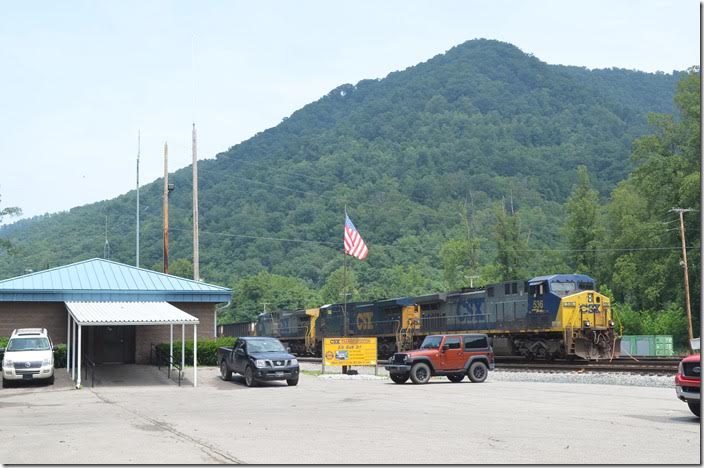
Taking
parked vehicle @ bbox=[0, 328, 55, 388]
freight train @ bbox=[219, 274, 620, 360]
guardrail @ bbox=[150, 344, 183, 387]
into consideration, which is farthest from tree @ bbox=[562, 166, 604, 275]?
parked vehicle @ bbox=[0, 328, 55, 388]

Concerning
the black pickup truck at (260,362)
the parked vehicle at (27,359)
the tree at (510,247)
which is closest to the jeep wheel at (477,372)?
the black pickup truck at (260,362)

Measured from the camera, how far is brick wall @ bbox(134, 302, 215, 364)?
36000 mm

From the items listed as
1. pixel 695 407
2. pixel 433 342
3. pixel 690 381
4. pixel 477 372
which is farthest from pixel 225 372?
pixel 690 381

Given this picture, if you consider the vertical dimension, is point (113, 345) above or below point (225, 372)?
above

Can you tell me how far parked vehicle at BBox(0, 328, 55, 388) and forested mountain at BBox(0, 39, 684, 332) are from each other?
208 ft

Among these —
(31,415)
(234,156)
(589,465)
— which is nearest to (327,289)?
(234,156)

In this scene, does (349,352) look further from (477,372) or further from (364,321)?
(364,321)

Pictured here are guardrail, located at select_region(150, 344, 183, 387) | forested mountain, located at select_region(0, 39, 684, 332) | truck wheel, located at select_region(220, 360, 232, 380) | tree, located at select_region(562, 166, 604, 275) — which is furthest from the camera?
forested mountain, located at select_region(0, 39, 684, 332)

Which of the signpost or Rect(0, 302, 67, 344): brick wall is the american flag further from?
Rect(0, 302, 67, 344): brick wall

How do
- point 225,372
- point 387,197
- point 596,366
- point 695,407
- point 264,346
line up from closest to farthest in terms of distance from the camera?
point 695,407 → point 264,346 → point 225,372 → point 596,366 → point 387,197

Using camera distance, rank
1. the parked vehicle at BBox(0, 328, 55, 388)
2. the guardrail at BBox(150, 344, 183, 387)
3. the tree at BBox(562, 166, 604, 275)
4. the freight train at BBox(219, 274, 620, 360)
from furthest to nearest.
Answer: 1. the tree at BBox(562, 166, 604, 275)
2. the freight train at BBox(219, 274, 620, 360)
3. the guardrail at BBox(150, 344, 183, 387)
4. the parked vehicle at BBox(0, 328, 55, 388)

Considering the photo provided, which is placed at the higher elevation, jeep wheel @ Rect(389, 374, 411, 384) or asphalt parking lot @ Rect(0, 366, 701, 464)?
asphalt parking lot @ Rect(0, 366, 701, 464)

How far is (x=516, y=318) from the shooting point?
36375 millimetres

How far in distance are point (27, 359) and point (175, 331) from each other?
11151 mm
